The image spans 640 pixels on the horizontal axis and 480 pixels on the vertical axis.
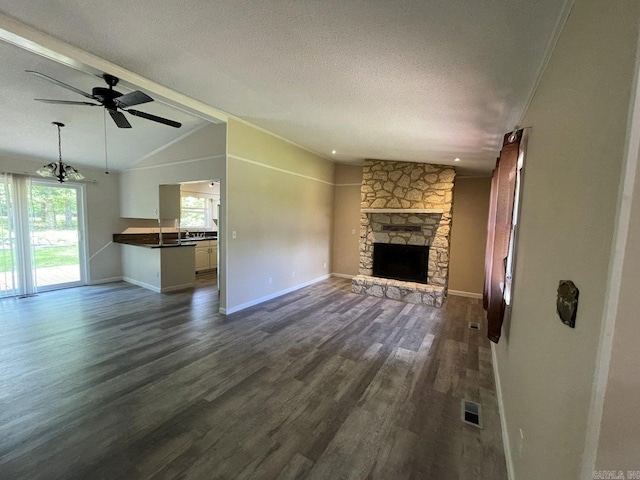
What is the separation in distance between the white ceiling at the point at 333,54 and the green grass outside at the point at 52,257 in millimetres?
3072

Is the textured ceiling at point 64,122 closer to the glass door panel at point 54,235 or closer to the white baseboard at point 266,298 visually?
the glass door panel at point 54,235

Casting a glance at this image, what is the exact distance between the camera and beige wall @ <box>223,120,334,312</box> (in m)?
4.28

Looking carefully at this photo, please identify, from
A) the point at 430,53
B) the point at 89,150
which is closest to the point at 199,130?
the point at 89,150

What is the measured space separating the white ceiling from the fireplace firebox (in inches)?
104

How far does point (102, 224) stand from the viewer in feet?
20.1

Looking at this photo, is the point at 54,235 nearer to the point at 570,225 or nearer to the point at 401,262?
the point at 401,262

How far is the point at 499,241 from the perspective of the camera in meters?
2.43

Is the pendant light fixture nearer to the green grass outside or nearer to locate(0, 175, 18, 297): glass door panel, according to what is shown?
locate(0, 175, 18, 297): glass door panel

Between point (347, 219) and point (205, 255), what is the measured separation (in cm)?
403

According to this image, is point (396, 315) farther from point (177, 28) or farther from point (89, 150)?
point (89, 150)

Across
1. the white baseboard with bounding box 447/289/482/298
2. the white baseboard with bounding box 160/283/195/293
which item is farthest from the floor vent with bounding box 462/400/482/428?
the white baseboard with bounding box 160/283/195/293

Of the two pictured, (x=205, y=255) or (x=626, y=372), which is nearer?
(x=626, y=372)

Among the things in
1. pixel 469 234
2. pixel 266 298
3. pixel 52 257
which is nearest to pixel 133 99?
pixel 266 298

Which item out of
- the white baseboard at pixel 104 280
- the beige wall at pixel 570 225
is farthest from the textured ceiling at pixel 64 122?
the beige wall at pixel 570 225
